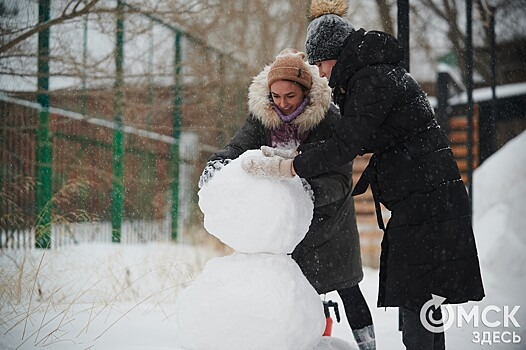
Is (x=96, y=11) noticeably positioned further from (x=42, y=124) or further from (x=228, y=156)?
(x=228, y=156)

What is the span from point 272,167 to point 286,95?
19.3 inches

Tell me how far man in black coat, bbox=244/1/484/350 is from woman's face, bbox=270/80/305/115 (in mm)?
382

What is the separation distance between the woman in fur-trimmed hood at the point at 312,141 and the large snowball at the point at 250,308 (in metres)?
0.35

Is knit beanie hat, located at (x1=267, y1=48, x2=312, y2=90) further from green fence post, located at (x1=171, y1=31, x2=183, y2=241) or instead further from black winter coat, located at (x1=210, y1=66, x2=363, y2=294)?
green fence post, located at (x1=171, y1=31, x2=183, y2=241)

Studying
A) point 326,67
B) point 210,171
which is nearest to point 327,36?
point 326,67

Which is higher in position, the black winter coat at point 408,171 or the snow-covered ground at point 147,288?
the black winter coat at point 408,171

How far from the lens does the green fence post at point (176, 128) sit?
5468mm

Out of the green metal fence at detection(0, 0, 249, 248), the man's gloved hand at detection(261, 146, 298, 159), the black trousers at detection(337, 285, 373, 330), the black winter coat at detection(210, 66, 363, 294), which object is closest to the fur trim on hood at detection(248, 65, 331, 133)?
the black winter coat at detection(210, 66, 363, 294)

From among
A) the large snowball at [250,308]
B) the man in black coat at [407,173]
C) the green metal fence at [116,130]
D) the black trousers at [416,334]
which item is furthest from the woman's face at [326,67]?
the green metal fence at [116,130]

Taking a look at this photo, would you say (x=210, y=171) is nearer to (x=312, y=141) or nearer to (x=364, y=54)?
(x=312, y=141)

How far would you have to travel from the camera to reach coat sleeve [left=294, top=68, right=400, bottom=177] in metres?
1.73

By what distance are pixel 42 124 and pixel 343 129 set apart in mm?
3925

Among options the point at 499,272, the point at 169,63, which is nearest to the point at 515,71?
the point at 499,272
